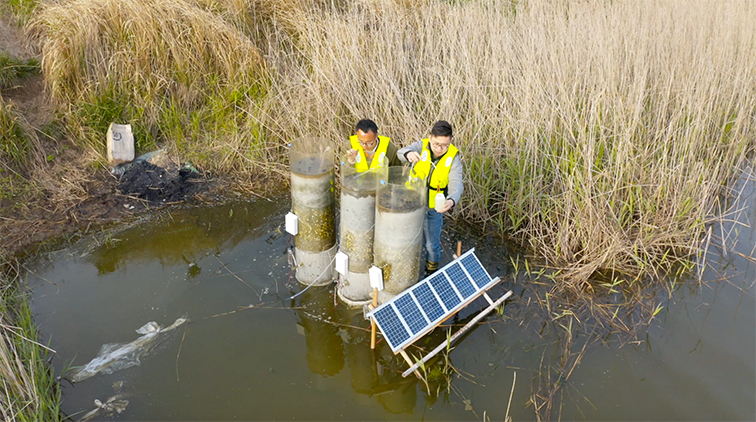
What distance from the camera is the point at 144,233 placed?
573 centimetres

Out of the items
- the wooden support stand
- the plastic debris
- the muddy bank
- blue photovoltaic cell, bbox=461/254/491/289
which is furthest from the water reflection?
the muddy bank

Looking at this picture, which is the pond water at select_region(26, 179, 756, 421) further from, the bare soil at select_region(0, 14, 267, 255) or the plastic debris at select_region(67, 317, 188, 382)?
the bare soil at select_region(0, 14, 267, 255)

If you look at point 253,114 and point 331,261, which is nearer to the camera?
point 331,261

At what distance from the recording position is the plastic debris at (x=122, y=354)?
4009 mm

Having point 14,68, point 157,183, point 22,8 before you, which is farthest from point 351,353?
point 22,8

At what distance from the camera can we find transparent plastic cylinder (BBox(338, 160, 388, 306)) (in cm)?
413

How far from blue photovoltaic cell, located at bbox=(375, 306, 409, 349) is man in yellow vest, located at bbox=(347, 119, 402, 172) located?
1.27 m

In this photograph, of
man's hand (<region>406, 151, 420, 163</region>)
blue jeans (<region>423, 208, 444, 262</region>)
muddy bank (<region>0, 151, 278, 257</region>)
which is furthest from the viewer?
muddy bank (<region>0, 151, 278, 257</region>)

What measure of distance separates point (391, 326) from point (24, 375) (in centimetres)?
268

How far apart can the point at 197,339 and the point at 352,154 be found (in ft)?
7.12

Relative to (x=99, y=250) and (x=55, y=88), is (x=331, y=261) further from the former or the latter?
(x=55, y=88)

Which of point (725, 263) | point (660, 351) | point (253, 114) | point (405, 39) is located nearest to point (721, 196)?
point (725, 263)

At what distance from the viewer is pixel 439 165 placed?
163 inches

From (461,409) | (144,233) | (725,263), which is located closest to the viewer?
(461,409)
